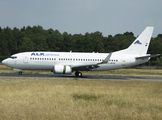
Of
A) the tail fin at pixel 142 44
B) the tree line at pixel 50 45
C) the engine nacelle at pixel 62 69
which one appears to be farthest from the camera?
the tree line at pixel 50 45

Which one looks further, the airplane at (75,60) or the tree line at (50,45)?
the tree line at (50,45)

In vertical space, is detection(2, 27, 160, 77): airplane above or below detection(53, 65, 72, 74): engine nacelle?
above

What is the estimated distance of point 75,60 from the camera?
33.1 metres

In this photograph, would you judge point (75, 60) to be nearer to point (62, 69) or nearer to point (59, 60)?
point (59, 60)

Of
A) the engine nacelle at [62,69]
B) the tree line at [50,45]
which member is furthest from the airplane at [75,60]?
the tree line at [50,45]

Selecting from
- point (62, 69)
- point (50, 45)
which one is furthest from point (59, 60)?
point (50, 45)

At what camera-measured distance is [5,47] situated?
310ft

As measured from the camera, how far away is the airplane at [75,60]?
32.2 m

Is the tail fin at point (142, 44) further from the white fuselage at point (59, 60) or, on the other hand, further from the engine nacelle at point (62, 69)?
the engine nacelle at point (62, 69)

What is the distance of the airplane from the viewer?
32.2 metres

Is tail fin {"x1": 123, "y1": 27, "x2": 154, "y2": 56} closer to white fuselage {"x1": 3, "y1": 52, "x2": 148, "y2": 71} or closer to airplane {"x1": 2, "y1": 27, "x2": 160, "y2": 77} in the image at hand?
airplane {"x1": 2, "y1": 27, "x2": 160, "y2": 77}

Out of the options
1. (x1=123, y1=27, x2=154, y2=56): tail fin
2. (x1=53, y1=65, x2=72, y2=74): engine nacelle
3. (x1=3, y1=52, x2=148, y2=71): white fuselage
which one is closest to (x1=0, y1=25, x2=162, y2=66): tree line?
(x1=123, y1=27, x2=154, y2=56): tail fin

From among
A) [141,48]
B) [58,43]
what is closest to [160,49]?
[58,43]

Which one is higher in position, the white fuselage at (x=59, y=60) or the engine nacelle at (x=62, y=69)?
the white fuselage at (x=59, y=60)
